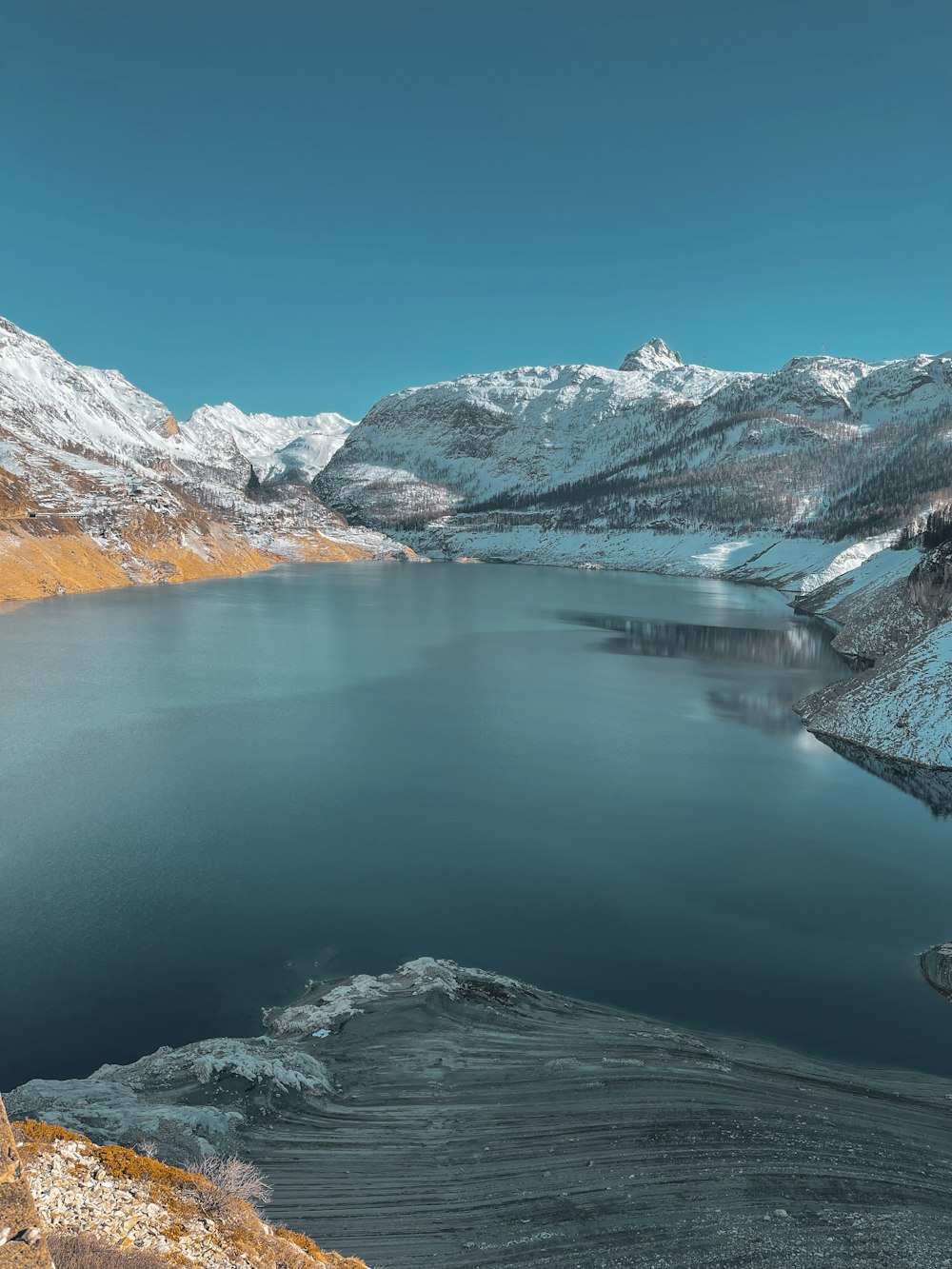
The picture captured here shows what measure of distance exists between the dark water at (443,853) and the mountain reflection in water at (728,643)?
10.9m

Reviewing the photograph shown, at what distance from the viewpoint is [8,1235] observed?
177 inches

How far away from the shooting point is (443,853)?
25.9m

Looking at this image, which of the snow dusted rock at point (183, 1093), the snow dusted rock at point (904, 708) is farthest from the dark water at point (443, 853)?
the snow dusted rock at point (904, 708)

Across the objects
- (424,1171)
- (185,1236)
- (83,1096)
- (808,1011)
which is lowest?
(808,1011)

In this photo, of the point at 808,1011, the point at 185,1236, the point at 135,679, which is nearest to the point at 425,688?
the point at 135,679

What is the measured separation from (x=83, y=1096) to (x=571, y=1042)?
945 centimetres

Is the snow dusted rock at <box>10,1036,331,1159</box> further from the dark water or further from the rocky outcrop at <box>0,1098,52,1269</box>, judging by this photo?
the rocky outcrop at <box>0,1098,52,1269</box>

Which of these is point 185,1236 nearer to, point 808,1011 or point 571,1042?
point 571,1042

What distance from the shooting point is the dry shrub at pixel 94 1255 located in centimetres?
545

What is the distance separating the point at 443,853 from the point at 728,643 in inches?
2274

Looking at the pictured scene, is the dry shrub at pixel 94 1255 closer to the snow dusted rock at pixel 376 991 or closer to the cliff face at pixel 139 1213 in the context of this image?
the cliff face at pixel 139 1213

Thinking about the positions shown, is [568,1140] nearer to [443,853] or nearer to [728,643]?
[443,853]

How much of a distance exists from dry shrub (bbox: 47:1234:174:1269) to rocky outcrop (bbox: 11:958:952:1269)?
5.02 meters

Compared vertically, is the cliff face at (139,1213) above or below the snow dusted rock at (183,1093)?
above
